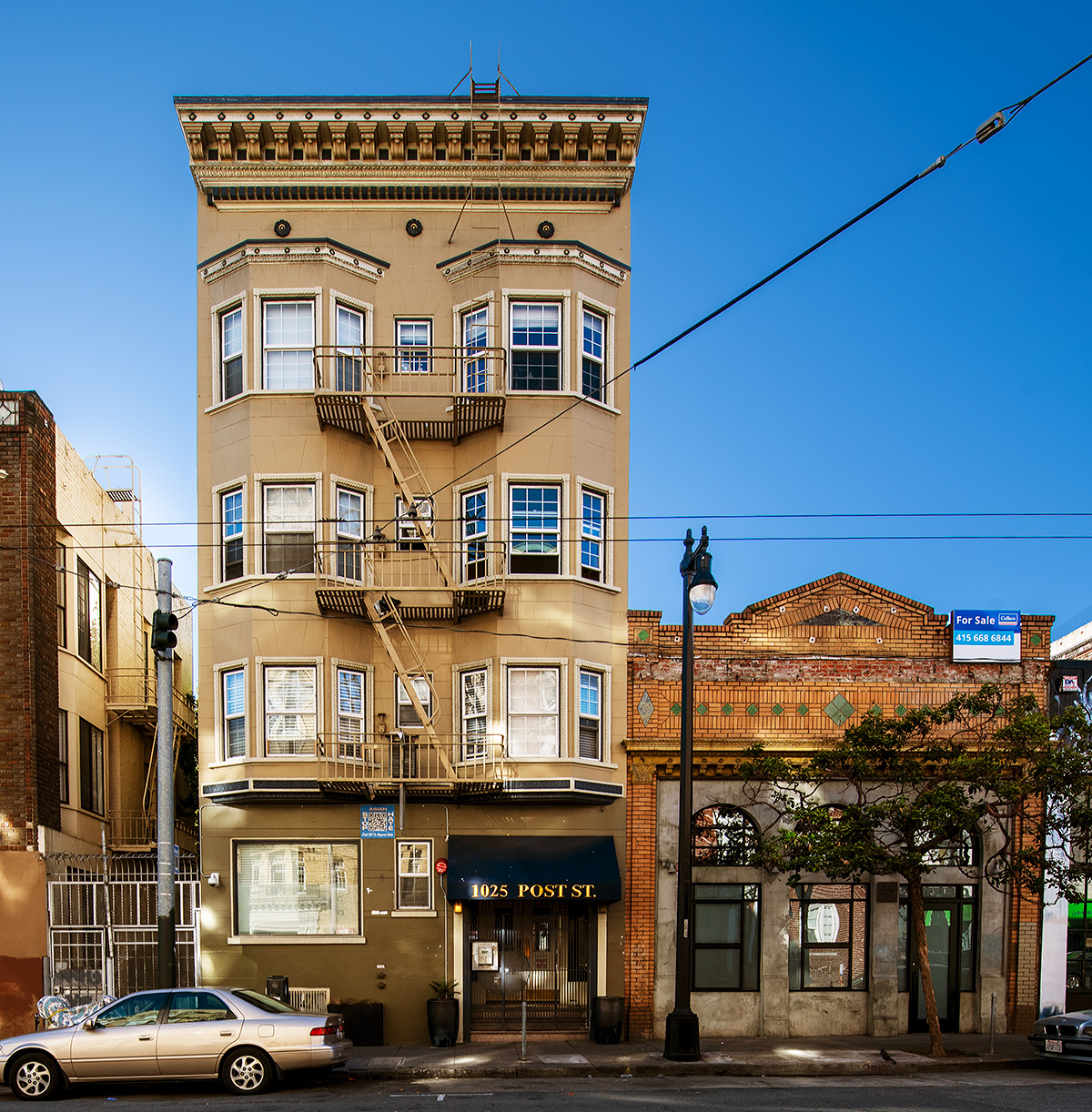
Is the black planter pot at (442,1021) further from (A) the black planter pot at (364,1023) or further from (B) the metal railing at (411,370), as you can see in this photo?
(B) the metal railing at (411,370)

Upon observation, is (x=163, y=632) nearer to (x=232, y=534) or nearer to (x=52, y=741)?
(x=232, y=534)

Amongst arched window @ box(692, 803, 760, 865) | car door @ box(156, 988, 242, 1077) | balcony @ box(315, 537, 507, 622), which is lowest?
car door @ box(156, 988, 242, 1077)

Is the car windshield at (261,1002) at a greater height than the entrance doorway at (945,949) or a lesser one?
greater

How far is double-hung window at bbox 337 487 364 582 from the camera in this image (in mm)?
20562

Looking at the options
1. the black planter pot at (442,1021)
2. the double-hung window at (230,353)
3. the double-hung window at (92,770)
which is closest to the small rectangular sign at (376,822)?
the black planter pot at (442,1021)

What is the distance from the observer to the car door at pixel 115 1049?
1441 cm

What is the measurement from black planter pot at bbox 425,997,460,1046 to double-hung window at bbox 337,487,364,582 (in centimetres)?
764

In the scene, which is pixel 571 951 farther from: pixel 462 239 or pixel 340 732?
pixel 462 239

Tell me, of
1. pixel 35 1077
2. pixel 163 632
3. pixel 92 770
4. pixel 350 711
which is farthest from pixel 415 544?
pixel 35 1077

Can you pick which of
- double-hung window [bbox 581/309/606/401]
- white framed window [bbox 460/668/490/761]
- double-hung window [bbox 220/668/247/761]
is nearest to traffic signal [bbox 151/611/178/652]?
double-hung window [bbox 220/668/247/761]

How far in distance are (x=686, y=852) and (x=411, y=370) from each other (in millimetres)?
10496

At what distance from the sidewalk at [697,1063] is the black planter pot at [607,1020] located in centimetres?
20

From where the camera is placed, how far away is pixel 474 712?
67.4 feet

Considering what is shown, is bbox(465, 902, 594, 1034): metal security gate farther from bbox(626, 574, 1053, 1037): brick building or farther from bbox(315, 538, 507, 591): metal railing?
→ bbox(315, 538, 507, 591): metal railing
